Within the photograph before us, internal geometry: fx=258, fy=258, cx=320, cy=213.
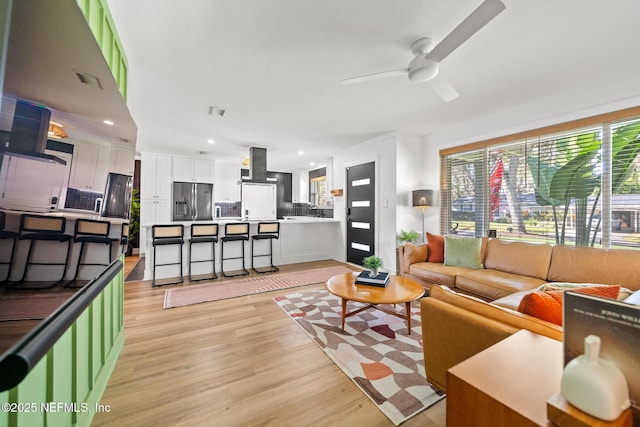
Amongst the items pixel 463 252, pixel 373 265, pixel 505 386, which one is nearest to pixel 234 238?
pixel 373 265

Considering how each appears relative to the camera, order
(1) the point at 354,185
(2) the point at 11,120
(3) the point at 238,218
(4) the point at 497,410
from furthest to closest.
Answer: (3) the point at 238,218 → (1) the point at 354,185 → (4) the point at 497,410 → (2) the point at 11,120

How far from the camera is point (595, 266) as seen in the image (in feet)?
8.18

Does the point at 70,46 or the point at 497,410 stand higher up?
the point at 70,46

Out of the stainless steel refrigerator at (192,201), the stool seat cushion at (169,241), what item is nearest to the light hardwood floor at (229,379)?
the stool seat cushion at (169,241)

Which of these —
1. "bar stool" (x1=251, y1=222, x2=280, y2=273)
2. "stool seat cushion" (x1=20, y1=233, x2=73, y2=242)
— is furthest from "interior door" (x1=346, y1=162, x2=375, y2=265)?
"stool seat cushion" (x1=20, y1=233, x2=73, y2=242)

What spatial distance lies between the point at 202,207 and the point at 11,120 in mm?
6482

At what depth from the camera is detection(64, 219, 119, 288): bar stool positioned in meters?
0.99

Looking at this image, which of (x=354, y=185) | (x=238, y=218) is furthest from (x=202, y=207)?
(x=354, y=185)

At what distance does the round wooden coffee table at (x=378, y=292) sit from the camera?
2357 millimetres

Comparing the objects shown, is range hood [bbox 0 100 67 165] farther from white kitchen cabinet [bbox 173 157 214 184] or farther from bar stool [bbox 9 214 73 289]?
white kitchen cabinet [bbox 173 157 214 184]

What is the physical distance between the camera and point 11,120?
24.4 inches

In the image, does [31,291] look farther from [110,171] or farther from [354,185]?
[354,185]

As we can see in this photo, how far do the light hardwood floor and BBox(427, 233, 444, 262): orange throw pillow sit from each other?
7.23 feet

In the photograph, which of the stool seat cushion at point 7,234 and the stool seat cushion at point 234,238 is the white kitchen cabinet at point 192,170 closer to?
the stool seat cushion at point 234,238
